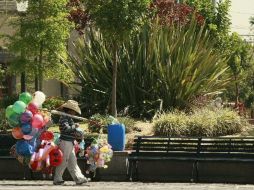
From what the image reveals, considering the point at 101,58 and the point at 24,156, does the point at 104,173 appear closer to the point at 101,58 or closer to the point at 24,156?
the point at 24,156

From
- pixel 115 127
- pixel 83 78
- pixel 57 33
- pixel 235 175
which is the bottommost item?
pixel 235 175

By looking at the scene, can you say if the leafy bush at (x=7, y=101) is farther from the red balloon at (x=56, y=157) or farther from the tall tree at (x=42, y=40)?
the red balloon at (x=56, y=157)

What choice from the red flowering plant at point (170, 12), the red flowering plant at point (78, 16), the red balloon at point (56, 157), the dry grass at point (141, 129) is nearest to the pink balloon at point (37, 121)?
the red balloon at point (56, 157)

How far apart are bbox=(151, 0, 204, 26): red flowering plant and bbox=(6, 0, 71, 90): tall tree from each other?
332cm

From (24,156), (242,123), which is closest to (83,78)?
(242,123)

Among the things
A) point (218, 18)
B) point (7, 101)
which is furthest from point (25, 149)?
point (218, 18)

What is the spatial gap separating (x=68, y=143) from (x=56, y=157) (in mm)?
328

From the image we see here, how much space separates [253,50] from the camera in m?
58.6

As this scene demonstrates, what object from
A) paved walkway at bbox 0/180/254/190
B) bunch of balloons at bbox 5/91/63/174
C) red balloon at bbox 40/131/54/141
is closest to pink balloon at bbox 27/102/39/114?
bunch of balloons at bbox 5/91/63/174

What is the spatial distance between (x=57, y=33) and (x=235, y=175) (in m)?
13.6

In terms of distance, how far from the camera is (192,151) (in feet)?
47.1

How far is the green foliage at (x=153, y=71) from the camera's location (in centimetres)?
2405

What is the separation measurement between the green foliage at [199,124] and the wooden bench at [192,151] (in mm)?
5766

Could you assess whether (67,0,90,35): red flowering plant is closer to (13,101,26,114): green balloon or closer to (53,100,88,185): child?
(13,101,26,114): green balloon
